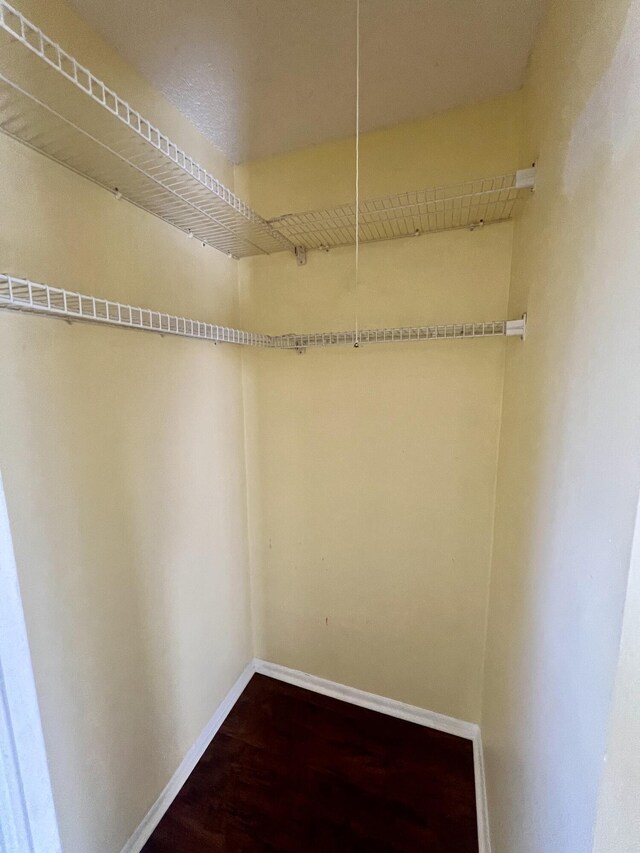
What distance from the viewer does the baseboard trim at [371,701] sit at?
5.63 ft

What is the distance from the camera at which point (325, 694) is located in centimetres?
193

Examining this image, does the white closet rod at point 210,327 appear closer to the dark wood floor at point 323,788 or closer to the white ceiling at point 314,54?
the white ceiling at point 314,54

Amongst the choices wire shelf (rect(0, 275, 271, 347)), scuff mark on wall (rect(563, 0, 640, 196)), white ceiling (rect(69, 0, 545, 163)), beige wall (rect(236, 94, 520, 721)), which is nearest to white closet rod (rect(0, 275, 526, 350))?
wire shelf (rect(0, 275, 271, 347))

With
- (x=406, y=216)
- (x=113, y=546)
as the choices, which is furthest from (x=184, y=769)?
(x=406, y=216)

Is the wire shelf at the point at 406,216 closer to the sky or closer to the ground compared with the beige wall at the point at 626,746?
closer to the sky

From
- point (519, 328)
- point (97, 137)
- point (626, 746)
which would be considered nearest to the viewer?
point (626, 746)

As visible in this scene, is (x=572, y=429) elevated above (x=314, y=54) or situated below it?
below

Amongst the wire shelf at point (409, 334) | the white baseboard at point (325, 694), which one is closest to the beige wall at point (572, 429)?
the wire shelf at point (409, 334)

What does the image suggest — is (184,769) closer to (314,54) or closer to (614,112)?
(614,112)

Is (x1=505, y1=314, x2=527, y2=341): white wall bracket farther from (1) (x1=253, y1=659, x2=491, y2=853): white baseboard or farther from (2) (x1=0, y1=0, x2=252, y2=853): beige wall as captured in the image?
(1) (x1=253, y1=659, x2=491, y2=853): white baseboard

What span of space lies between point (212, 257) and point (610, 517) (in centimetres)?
169

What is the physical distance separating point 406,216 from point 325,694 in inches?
93.0

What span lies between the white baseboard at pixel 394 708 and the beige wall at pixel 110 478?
18.7 inches

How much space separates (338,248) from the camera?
63.4 inches
